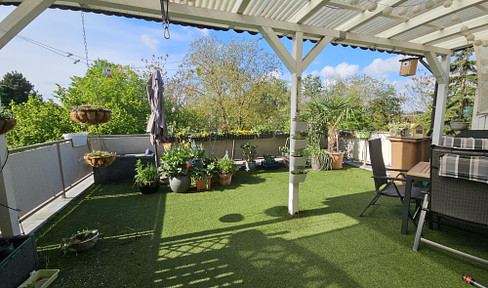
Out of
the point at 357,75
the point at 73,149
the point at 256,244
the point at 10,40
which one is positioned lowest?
the point at 256,244

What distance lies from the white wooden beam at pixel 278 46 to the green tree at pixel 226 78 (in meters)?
5.49

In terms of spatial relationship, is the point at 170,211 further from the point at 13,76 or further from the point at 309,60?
the point at 13,76

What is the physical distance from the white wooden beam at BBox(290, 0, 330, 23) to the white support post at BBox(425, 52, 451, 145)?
2.96m

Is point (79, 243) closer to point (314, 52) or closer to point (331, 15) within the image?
point (314, 52)

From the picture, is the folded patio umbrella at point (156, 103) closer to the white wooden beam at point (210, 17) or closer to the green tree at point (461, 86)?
the white wooden beam at point (210, 17)

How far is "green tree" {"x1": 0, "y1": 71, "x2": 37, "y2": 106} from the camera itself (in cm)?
2073

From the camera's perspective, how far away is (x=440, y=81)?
4.02 metres

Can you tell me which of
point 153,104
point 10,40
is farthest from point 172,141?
point 10,40

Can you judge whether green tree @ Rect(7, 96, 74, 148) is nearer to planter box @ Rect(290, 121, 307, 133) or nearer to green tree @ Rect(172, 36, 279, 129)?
green tree @ Rect(172, 36, 279, 129)

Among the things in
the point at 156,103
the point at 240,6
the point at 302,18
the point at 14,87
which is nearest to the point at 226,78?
the point at 156,103

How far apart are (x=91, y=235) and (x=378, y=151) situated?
11.6 feet

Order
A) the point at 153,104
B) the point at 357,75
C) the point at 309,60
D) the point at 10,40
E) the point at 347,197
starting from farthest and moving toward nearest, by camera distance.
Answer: the point at 357,75
the point at 153,104
the point at 347,197
the point at 309,60
the point at 10,40

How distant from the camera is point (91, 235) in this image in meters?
2.19

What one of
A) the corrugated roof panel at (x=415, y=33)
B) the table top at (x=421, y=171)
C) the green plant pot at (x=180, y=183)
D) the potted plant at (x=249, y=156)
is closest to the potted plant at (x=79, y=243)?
the green plant pot at (x=180, y=183)
